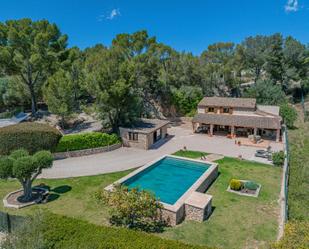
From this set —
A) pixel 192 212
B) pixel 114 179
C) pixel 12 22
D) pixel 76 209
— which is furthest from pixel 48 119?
pixel 192 212

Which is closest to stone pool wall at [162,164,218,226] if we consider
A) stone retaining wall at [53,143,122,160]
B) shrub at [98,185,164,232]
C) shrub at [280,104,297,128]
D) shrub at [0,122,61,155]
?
shrub at [98,185,164,232]

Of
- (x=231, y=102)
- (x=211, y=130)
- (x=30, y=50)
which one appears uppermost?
(x=30, y=50)

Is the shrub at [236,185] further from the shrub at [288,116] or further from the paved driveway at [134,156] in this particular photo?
the shrub at [288,116]

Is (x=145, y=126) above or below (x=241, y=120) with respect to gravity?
below

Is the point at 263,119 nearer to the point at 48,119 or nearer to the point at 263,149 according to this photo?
the point at 263,149

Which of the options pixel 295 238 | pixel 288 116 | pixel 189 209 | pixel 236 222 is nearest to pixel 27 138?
pixel 189 209

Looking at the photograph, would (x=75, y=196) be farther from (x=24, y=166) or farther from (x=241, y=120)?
(x=241, y=120)
